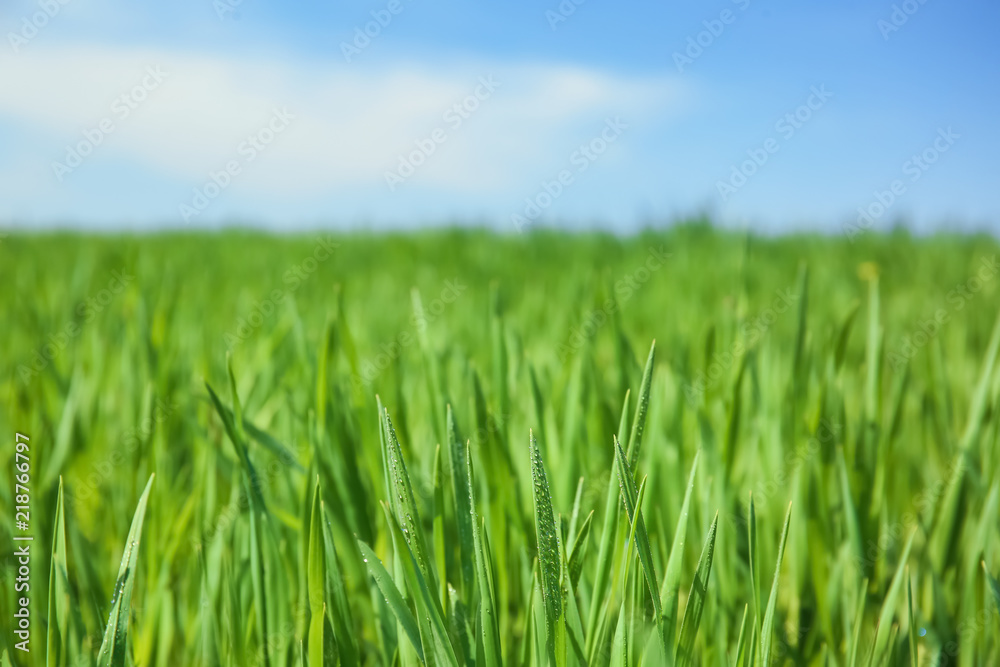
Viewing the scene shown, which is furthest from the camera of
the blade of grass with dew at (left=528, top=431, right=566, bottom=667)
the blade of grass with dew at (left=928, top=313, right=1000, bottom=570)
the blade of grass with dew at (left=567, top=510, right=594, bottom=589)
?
the blade of grass with dew at (left=928, top=313, right=1000, bottom=570)

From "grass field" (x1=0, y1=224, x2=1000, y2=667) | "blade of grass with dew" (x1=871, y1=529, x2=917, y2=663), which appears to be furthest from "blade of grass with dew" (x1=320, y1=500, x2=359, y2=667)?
"blade of grass with dew" (x1=871, y1=529, x2=917, y2=663)

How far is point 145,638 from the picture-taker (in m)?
0.64

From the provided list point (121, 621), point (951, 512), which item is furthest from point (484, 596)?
point (951, 512)

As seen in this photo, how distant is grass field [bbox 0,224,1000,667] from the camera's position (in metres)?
A: 0.47

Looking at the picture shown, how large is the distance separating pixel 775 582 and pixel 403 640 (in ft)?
0.88

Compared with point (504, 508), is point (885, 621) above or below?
below

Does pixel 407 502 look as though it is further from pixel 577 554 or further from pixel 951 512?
pixel 951 512

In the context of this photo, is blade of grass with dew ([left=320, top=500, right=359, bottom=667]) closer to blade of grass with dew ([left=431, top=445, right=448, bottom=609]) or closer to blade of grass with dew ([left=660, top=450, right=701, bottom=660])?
blade of grass with dew ([left=431, top=445, right=448, bottom=609])

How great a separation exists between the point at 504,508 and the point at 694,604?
239 millimetres

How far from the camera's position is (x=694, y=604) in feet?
1.49

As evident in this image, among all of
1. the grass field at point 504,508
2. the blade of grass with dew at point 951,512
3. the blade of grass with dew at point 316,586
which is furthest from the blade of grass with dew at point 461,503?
the blade of grass with dew at point 951,512

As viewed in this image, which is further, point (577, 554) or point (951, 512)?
point (951, 512)

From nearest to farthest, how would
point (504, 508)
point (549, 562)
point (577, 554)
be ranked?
point (549, 562) → point (577, 554) → point (504, 508)

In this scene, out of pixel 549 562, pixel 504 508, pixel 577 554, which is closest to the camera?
pixel 549 562
